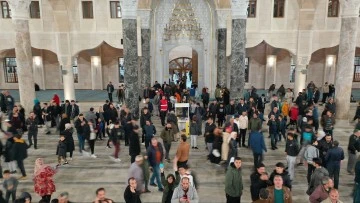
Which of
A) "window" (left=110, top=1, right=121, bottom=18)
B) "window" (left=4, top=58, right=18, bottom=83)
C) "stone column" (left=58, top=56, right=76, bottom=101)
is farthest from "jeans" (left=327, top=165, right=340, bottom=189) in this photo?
"window" (left=4, top=58, right=18, bottom=83)

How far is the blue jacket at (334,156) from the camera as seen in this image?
25.3 ft

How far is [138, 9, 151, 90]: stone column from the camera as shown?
19.6 metres

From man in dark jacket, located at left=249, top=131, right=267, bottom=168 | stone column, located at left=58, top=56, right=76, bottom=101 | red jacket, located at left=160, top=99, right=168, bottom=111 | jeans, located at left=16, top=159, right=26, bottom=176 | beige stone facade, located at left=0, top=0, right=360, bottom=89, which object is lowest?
jeans, located at left=16, top=159, right=26, bottom=176

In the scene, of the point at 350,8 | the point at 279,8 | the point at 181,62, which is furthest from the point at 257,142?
the point at 181,62

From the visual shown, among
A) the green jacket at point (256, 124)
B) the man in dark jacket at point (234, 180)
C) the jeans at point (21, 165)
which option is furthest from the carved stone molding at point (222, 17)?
the man in dark jacket at point (234, 180)

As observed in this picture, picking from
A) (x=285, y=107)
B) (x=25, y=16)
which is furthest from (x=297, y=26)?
(x=25, y=16)

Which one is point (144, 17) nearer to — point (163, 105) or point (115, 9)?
point (115, 9)

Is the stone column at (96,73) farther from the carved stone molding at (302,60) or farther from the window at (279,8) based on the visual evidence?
the carved stone molding at (302,60)

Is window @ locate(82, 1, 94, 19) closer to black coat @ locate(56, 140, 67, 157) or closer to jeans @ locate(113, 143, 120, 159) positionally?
jeans @ locate(113, 143, 120, 159)

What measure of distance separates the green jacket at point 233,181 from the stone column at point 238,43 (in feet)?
27.7

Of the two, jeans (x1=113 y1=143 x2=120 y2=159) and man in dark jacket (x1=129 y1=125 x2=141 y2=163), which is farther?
jeans (x1=113 y1=143 x2=120 y2=159)

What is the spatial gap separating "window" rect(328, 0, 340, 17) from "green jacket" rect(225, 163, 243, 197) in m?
16.6

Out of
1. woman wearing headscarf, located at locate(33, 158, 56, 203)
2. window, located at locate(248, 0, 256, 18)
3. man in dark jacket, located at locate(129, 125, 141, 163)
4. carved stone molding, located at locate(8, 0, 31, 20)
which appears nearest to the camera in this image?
woman wearing headscarf, located at locate(33, 158, 56, 203)

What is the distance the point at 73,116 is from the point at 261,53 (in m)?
13.8
